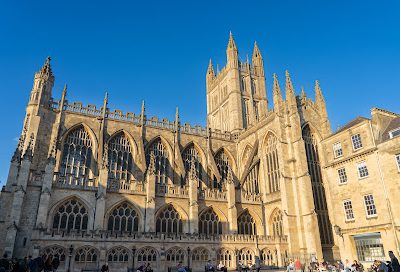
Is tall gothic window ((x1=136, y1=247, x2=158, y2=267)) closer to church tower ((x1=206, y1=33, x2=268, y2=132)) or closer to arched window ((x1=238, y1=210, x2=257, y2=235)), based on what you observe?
arched window ((x1=238, y1=210, x2=257, y2=235))

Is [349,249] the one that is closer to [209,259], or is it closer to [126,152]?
[209,259]

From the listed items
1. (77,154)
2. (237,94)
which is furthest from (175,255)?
(237,94)

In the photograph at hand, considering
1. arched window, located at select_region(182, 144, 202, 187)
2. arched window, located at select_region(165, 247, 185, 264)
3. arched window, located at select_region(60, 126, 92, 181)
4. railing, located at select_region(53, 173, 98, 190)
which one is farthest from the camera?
arched window, located at select_region(182, 144, 202, 187)

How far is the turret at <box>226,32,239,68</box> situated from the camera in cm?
4962

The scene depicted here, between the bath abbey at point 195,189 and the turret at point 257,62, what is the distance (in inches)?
690

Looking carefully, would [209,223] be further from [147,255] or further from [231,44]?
[231,44]

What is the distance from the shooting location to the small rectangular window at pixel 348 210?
2491 centimetres

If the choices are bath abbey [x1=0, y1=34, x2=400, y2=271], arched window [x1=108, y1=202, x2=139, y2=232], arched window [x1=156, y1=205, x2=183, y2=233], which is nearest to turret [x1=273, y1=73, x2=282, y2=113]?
bath abbey [x1=0, y1=34, x2=400, y2=271]

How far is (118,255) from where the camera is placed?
73.5ft

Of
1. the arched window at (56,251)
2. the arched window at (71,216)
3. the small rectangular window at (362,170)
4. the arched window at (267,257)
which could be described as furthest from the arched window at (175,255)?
the small rectangular window at (362,170)

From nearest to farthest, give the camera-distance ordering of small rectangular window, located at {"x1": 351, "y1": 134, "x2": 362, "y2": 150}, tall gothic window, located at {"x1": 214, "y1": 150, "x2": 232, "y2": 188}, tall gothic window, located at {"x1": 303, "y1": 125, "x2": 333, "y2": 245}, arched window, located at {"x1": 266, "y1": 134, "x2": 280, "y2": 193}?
small rectangular window, located at {"x1": 351, "y1": 134, "x2": 362, "y2": 150} < tall gothic window, located at {"x1": 303, "y1": 125, "x2": 333, "y2": 245} < arched window, located at {"x1": 266, "y1": 134, "x2": 280, "y2": 193} < tall gothic window, located at {"x1": 214, "y1": 150, "x2": 232, "y2": 188}

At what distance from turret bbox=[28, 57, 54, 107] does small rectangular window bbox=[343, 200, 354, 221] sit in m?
28.6

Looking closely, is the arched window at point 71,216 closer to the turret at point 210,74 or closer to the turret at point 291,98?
the turret at point 291,98

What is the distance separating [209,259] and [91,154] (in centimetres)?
1550
